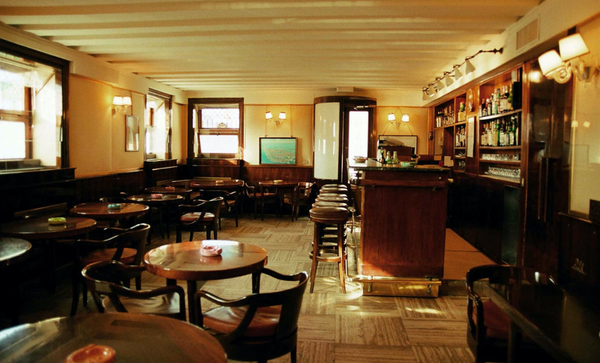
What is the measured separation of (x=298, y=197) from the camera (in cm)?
891

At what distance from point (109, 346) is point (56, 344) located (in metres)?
0.19

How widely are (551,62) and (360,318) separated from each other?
2942mm

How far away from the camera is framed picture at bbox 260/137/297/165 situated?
32.9ft

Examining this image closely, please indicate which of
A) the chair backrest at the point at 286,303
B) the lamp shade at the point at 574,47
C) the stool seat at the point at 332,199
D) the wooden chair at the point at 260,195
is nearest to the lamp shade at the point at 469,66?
the lamp shade at the point at 574,47

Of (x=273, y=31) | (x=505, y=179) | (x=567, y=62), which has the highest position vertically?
(x=273, y=31)

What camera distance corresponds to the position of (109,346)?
Answer: 153 cm

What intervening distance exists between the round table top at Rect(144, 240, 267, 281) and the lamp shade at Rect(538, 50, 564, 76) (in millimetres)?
3122

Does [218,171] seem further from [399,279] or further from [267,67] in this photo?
[399,279]

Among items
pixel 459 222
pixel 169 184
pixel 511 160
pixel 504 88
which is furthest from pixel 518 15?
pixel 169 184

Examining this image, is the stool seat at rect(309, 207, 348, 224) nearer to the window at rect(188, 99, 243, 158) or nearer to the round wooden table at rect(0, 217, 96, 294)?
the round wooden table at rect(0, 217, 96, 294)

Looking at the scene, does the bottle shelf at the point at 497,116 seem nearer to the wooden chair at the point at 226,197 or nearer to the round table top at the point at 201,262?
the round table top at the point at 201,262

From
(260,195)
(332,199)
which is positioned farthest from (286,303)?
(260,195)

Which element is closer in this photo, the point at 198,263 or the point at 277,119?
the point at 198,263

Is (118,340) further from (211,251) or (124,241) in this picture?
(124,241)
